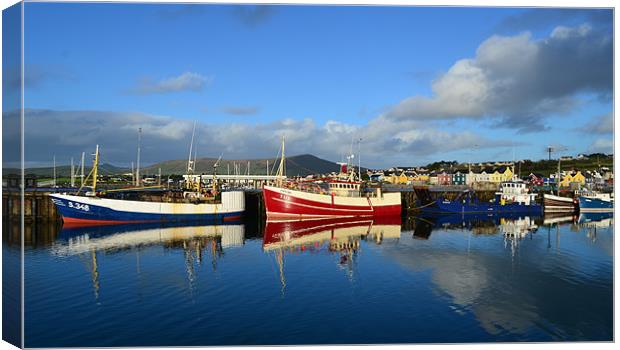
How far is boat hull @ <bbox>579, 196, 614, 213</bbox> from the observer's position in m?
49.3

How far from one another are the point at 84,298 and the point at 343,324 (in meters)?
7.60

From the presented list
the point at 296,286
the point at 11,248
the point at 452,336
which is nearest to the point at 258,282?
the point at 296,286

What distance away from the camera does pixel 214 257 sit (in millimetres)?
21312

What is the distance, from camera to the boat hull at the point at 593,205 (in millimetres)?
49281

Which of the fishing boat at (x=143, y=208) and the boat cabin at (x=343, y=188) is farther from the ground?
the boat cabin at (x=343, y=188)

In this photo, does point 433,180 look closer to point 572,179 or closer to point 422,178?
point 422,178

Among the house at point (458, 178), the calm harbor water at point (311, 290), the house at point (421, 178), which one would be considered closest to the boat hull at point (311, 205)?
the calm harbor water at point (311, 290)

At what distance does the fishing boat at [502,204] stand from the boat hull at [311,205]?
7.72 meters

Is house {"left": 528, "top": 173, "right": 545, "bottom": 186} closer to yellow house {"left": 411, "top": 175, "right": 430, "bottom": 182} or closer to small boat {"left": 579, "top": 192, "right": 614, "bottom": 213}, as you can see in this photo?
yellow house {"left": 411, "top": 175, "right": 430, "bottom": 182}

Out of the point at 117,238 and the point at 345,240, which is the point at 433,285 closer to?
the point at 345,240

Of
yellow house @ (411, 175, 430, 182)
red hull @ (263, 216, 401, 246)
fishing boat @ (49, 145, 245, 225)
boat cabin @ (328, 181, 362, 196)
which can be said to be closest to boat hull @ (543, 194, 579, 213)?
red hull @ (263, 216, 401, 246)

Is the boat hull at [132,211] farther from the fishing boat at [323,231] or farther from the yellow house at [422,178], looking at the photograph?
the yellow house at [422,178]

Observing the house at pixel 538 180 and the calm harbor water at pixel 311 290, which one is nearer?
the calm harbor water at pixel 311 290

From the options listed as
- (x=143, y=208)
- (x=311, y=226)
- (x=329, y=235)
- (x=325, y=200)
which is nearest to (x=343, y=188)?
Answer: (x=325, y=200)
